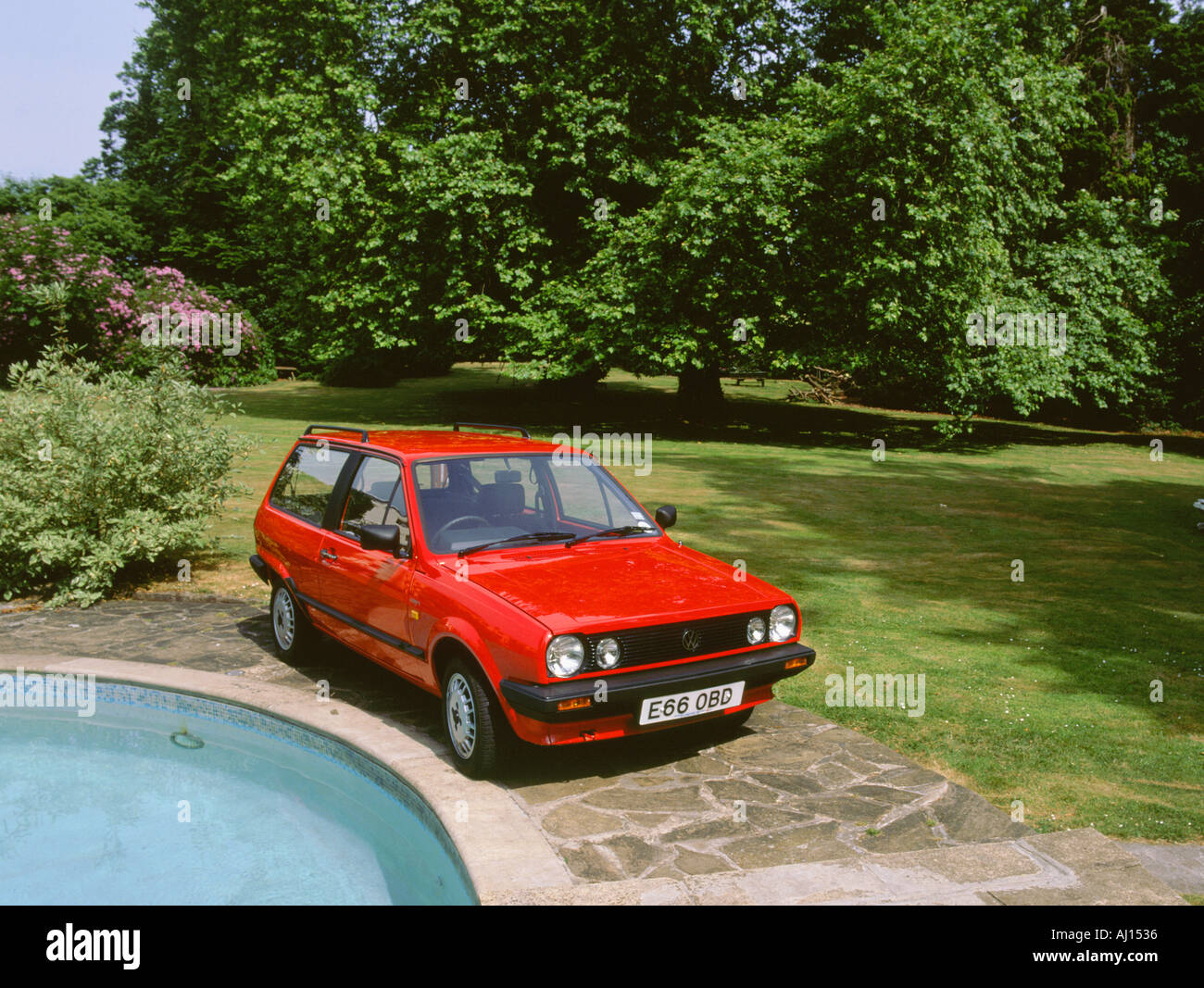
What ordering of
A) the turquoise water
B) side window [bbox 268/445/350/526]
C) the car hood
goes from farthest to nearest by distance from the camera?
side window [bbox 268/445/350/526] < the car hood < the turquoise water

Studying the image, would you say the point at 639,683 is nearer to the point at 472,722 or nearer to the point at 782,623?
the point at 472,722

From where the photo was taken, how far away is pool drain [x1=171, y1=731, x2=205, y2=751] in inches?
241

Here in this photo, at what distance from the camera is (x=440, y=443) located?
647 centimetres

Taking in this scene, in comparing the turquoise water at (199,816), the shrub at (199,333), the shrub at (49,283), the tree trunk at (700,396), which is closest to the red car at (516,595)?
the turquoise water at (199,816)

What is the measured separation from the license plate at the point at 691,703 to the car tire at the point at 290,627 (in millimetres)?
3178

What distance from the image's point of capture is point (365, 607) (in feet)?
19.6

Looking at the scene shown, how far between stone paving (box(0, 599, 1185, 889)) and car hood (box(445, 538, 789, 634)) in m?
0.90

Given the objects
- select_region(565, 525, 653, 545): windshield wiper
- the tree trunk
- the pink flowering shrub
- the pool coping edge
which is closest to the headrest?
select_region(565, 525, 653, 545): windshield wiper

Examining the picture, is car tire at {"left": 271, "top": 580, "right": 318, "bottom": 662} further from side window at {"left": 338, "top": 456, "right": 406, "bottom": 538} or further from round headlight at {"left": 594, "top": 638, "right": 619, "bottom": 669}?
round headlight at {"left": 594, "top": 638, "right": 619, "bottom": 669}

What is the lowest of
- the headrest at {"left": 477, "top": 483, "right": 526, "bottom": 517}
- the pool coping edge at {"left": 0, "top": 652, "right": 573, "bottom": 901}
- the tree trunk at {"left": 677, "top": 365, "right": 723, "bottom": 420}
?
the pool coping edge at {"left": 0, "top": 652, "right": 573, "bottom": 901}

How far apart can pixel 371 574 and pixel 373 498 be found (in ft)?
1.91

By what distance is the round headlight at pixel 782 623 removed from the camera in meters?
5.43

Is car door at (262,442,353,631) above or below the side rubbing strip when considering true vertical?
above
